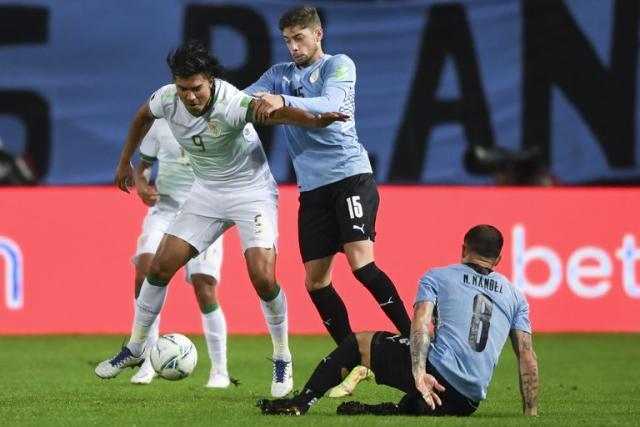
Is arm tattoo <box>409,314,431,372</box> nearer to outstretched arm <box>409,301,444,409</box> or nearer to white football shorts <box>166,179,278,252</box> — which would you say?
outstretched arm <box>409,301,444,409</box>

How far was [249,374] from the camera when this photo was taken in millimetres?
10594

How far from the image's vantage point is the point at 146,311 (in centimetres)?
888

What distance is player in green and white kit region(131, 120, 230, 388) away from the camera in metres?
9.88

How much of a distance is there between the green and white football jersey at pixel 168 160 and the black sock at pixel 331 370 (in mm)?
3054

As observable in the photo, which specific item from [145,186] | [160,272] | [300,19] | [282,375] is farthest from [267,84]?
[282,375]

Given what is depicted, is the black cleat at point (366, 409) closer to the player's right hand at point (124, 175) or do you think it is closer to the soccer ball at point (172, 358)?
the soccer ball at point (172, 358)

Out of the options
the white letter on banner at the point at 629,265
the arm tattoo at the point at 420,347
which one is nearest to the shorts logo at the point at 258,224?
the arm tattoo at the point at 420,347

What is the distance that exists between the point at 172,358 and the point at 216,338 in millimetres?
1300

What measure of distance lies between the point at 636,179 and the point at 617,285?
2.97 m

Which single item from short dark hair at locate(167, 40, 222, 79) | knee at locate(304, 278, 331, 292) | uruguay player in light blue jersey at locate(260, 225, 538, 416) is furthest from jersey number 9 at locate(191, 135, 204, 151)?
uruguay player in light blue jersey at locate(260, 225, 538, 416)

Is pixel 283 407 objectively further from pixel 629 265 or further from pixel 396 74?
pixel 396 74

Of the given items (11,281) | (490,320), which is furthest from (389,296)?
(11,281)

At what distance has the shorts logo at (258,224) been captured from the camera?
344 inches

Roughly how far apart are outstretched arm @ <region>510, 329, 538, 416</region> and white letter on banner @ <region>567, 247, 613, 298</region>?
6.90 metres
